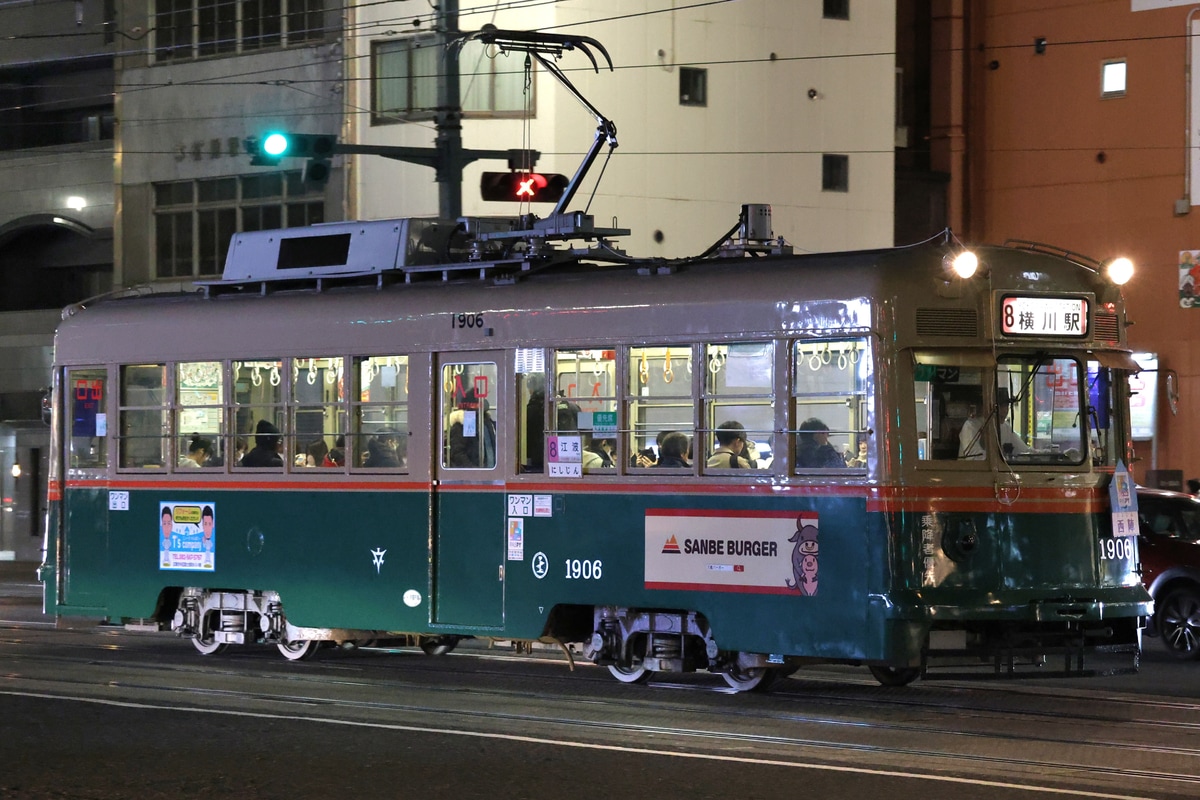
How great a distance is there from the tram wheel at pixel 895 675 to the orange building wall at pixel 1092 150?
66.6 feet

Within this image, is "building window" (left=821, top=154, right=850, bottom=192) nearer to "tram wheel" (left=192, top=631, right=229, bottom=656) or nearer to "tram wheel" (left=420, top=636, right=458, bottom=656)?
"tram wheel" (left=420, top=636, right=458, bottom=656)

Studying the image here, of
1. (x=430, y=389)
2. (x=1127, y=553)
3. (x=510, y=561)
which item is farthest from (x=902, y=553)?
(x=430, y=389)

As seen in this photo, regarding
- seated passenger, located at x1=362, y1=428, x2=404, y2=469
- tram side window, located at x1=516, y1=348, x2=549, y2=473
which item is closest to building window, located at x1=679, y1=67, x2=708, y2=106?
seated passenger, located at x1=362, y1=428, x2=404, y2=469

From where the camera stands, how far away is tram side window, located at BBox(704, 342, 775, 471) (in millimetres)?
12359

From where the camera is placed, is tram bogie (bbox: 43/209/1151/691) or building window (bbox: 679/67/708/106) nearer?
tram bogie (bbox: 43/209/1151/691)

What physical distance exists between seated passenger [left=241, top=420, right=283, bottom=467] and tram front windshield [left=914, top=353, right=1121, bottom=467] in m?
5.47

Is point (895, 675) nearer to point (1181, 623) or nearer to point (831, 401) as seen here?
Answer: point (831, 401)

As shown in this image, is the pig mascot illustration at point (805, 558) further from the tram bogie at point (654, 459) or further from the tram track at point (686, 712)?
the tram track at point (686, 712)

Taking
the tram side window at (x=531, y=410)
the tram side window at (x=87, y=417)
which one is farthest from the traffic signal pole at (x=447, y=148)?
the tram side window at (x=531, y=410)

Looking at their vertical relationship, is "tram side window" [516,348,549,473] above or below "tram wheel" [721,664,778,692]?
above

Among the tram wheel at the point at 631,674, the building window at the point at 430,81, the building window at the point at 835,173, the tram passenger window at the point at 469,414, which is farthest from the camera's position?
the building window at the point at 835,173

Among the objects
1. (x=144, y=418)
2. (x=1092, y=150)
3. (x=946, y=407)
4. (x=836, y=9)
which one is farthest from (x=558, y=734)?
(x=836, y=9)

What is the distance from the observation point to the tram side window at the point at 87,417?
642 inches

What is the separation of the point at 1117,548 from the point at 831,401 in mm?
2208
